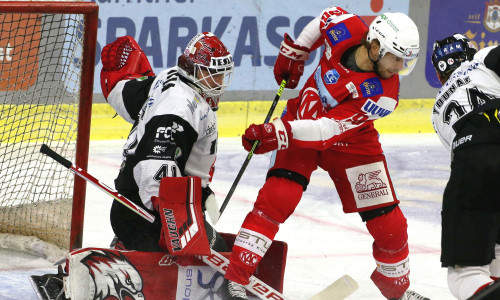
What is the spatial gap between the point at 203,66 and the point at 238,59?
10.0 feet

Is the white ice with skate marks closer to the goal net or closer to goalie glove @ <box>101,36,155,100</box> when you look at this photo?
the goal net

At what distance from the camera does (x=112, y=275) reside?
3184 millimetres

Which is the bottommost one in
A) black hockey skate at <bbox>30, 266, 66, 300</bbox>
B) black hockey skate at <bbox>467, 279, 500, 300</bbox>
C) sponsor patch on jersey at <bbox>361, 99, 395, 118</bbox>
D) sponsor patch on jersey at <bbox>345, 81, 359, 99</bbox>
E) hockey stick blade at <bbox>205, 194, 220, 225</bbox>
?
black hockey skate at <bbox>30, 266, 66, 300</bbox>

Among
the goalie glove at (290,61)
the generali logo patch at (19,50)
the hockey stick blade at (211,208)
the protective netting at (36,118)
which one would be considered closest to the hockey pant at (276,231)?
the hockey stick blade at (211,208)

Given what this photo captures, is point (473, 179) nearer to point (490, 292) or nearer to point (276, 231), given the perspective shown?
point (490, 292)

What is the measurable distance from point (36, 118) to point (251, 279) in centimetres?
146

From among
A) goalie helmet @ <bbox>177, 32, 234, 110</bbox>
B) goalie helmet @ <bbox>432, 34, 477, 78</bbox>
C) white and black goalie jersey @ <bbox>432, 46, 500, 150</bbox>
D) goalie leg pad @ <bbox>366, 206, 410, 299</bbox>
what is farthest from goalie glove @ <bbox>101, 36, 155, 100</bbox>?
white and black goalie jersey @ <bbox>432, 46, 500, 150</bbox>

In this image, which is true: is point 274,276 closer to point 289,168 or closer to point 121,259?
point 289,168

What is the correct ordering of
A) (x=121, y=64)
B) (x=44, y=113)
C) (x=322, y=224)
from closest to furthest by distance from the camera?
(x=121, y=64), (x=44, y=113), (x=322, y=224)

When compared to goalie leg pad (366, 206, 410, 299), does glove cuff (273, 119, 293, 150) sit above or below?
above

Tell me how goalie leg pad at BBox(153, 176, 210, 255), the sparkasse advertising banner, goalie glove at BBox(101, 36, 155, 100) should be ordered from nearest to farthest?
1. goalie leg pad at BBox(153, 176, 210, 255)
2. goalie glove at BBox(101, 36, 155, 100)
3. the sparkasse advertising banner

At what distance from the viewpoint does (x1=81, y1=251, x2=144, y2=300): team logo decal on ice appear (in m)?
3.17

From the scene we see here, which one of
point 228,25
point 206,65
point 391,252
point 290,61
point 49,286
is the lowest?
point 49,286

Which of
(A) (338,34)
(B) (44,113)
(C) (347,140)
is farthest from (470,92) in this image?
(B) (44,113)
